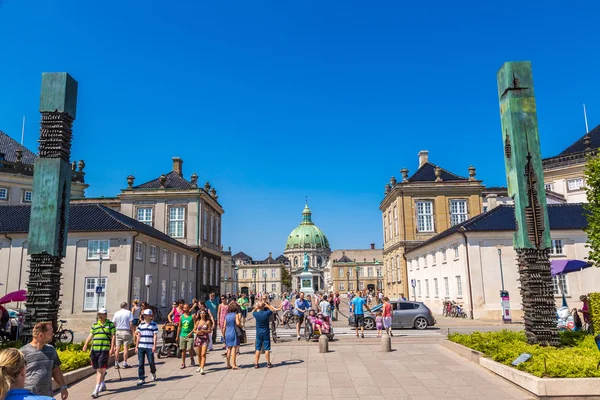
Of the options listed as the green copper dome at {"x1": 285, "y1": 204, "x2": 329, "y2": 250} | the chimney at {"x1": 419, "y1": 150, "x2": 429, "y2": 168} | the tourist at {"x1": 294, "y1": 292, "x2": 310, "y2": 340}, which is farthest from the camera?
the green copper dome at {"x1": 285, "y1": 204, "x2": 329, "y2": 250}

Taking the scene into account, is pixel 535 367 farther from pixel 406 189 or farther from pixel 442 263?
pixel 406 189

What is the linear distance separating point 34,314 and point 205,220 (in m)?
39.5

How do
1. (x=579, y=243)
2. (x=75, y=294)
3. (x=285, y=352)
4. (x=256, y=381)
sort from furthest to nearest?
1. (x=579, y=243)
2. (x=75, y=294)
3. (x=285, y=352)
4. (x=256, y=381)

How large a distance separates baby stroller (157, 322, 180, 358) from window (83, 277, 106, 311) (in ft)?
52.8

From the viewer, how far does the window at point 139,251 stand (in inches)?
1240

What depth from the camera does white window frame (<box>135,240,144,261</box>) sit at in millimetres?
31500

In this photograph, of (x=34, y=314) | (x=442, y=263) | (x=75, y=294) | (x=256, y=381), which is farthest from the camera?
(x=442, y=263)

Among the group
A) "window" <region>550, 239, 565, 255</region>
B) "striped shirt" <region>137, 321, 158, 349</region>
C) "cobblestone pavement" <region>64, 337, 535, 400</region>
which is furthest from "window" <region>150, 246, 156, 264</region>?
"window" <region>550, 239, 565, 255</region>

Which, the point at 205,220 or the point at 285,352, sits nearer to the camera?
the point at 285,352

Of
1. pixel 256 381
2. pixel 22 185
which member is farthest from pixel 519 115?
pixel 22 185

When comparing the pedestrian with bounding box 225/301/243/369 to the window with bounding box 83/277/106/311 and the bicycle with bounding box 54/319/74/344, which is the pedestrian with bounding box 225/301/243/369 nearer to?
the bicycle with bounding box 54/319/74/344

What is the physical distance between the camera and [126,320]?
1316cm

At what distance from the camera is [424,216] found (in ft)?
171

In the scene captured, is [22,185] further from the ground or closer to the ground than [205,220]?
further from the ground
